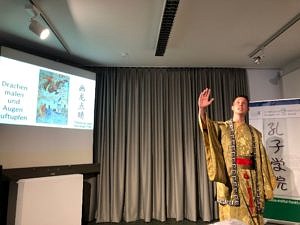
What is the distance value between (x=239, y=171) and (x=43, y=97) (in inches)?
94.3

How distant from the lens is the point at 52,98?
3176mm

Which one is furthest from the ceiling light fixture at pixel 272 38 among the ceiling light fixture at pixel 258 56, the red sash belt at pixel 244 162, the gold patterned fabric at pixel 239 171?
the red sash belt at pixel 244 162

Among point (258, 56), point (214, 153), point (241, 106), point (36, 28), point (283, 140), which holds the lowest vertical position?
point (214, 153)

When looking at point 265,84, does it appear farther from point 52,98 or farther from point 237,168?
point 52,98

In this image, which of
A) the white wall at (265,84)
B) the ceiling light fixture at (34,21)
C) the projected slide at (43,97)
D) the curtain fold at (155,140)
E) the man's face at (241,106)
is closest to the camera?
the ceiling light fixture at (34,21)

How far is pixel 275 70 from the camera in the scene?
4176 mm

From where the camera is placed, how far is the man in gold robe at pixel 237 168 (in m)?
2.28

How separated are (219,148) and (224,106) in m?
1.69

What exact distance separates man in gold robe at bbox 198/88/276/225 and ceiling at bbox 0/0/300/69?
84 centimetres

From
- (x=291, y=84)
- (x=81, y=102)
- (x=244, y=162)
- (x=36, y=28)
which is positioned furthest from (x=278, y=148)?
(x=36, y=28)

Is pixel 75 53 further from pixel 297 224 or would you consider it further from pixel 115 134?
pixel 297 224

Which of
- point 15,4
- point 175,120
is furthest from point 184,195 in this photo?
point 15,4

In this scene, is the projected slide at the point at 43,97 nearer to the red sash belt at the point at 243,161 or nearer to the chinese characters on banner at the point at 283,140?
the red sash belt at the point at 243,161

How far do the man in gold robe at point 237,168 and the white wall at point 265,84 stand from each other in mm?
1876
